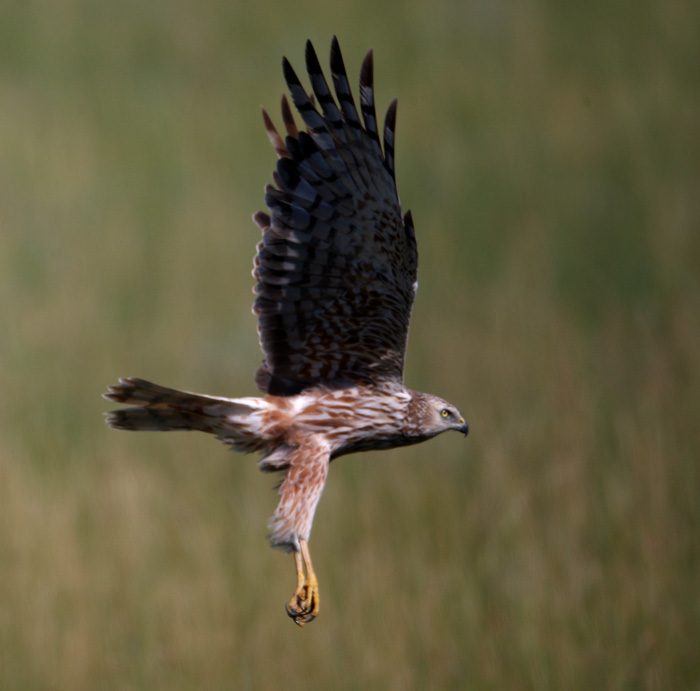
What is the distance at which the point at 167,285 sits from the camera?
10336mm

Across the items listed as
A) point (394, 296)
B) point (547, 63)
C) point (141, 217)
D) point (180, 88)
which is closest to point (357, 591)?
point (394, 296)

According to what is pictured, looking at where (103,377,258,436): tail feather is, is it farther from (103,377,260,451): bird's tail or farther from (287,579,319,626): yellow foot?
(287,579,319,626): yellow foot

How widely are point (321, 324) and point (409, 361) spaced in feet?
16.1

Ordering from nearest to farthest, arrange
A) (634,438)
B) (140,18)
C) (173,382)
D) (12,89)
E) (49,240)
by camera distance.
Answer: (634,438) → (173,382) → (49,240) → (12,89) → (140,18)

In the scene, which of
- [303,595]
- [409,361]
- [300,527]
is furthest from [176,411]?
[409,361]

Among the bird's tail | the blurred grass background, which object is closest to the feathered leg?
the bird's tail

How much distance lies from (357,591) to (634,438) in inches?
101

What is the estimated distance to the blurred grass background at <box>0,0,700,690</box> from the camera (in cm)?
703

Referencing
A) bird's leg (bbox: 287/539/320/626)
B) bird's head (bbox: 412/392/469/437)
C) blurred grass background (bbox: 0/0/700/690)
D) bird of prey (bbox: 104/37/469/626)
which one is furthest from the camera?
blurred grass background (bbox: 0/0/700/690)

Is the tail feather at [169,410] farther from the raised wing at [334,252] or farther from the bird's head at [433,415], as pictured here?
the bird's head at [433,415]

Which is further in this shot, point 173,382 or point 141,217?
point 141,217

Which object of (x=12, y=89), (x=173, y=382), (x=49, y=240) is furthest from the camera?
(x=12, y=89)

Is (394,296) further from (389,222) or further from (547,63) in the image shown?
(547,63)

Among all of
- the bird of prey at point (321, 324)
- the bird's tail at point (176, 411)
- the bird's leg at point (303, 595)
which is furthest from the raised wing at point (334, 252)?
the bird's leg at point (303, 595)
